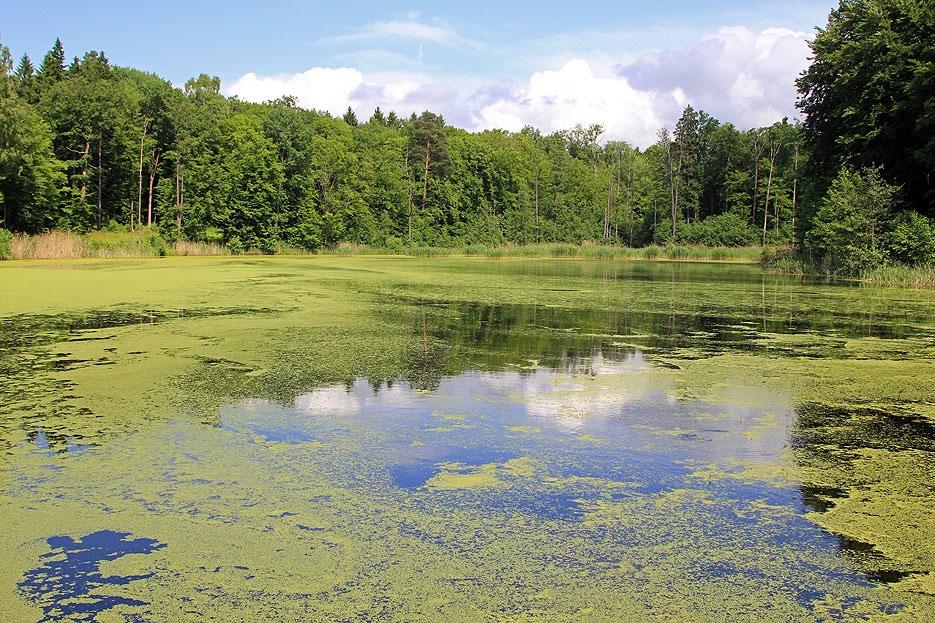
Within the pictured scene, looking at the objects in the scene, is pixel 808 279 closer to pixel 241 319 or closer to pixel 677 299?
pixel 677 299

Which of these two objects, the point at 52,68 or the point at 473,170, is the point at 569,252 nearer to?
the point at 473,170

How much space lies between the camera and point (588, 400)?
640 cm

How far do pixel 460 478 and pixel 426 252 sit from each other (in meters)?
50.1

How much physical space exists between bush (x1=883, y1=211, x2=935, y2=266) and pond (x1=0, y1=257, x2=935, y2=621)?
47.7 ft

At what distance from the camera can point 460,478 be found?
14.0 feet

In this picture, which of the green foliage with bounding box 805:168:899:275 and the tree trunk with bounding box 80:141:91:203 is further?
the tree trunk with bounding box 80:141:91:203

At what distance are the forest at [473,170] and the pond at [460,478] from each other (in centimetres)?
1879

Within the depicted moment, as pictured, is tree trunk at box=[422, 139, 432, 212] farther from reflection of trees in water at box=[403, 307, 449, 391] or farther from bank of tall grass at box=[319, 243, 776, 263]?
reflection of trees in water at box=[403, 307, 449, 391]

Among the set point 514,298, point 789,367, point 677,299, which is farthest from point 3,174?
point 789,367

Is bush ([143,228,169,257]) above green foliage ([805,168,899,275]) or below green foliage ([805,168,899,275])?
below

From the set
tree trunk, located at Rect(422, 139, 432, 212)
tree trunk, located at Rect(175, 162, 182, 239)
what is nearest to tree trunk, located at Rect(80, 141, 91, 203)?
tree trunk, located at Rect(175, 162, 182, 239)

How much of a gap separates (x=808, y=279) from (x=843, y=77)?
7.39 metres

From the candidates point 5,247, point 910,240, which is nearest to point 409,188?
point 5,247

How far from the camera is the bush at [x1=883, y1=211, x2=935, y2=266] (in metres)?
21.5
